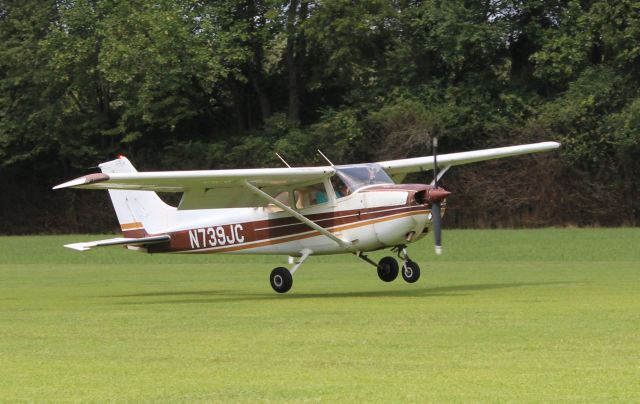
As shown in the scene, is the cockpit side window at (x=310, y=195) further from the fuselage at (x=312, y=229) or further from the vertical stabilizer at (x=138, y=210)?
the vertical stabilizer at (x=138, y=210)

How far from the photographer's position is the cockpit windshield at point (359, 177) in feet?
69.8

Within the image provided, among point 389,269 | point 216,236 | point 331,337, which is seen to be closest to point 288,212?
point 216,236

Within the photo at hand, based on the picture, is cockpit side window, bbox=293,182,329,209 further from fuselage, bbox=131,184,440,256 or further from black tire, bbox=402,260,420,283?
black tire, bbox=402,260,420,283

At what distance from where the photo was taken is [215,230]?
22750 millimetres

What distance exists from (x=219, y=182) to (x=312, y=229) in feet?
5.96

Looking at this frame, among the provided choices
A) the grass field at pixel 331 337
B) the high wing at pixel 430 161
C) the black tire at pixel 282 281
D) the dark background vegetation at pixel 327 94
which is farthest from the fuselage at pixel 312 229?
the dark background vegetation at pixel 327 94

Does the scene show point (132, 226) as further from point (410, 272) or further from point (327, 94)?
point (327, 94)

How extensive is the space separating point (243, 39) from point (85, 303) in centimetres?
3240

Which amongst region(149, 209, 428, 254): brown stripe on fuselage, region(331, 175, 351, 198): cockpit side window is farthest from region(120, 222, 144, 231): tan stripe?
region(331, 175, 351, 198): cockpit side window

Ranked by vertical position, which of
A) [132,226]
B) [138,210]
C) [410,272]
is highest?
[138,210]

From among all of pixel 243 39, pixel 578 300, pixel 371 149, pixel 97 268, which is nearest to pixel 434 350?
pixel 578 300

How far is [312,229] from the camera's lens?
70.9 feet

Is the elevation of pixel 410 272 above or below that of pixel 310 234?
below

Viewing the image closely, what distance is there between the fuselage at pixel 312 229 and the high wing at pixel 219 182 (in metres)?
0.48
